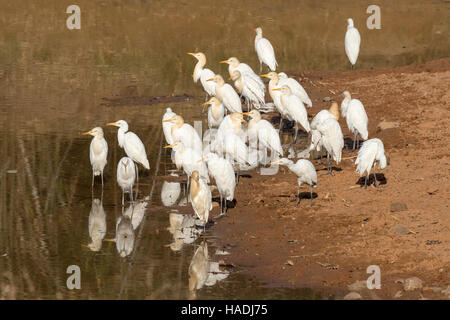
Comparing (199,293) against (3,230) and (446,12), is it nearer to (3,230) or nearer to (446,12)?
(3,230)

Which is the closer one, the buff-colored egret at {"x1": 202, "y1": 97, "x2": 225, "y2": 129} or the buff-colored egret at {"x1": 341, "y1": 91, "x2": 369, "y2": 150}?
A: the buff-colored egret at {"x1": 341, "y1": 91, "x2": 369, "y2": 150}

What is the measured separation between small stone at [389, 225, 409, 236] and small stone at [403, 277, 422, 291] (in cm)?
166

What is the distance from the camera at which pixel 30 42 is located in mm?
24688

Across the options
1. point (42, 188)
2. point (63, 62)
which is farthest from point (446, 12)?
point (42, 188)

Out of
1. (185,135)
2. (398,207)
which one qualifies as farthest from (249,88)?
(398,207)

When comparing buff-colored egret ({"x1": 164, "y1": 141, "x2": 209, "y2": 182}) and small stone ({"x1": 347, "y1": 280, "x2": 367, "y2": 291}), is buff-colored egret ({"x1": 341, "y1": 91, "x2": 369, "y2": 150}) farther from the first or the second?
small stone ({"x1": 347, "y1": 280, "x2": 367, "y2": 291})

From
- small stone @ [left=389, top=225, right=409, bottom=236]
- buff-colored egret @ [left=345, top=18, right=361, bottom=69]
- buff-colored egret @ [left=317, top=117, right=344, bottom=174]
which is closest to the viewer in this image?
small stone @ [left=389, top=225, right=409, bottom=236]

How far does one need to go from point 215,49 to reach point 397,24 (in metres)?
6.84

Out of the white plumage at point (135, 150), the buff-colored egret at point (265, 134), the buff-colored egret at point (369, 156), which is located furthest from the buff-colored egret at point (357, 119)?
the white plumage at point (135, 150)

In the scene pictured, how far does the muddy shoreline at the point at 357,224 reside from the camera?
30.1 ft

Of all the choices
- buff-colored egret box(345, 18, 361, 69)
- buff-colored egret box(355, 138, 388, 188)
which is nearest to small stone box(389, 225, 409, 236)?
buff-colored egret box(355, 138, 388, 188)

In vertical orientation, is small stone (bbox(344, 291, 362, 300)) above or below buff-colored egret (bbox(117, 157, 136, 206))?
below

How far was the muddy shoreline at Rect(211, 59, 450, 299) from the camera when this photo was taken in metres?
9.16

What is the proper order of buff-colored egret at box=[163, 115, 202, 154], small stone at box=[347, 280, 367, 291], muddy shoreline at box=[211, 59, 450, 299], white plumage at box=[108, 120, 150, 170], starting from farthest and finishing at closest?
1. buff-colored egret at box=[163, 115, 202, 154]
2. white plumage at box=[108, 120, 150, 170]
3. muddy shoreline at box=[211, 59, 450, 299]
4. small stone at box=[347, 280, 367, 291]
